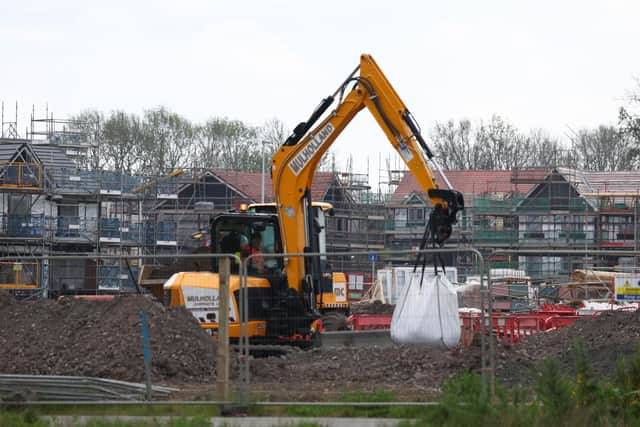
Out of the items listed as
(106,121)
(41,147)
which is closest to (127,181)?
(41,147)

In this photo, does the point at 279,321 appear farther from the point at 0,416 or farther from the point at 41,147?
the point at 41,147

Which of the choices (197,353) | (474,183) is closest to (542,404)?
(197,353)

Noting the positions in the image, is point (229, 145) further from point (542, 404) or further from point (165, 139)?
point (542, 404)

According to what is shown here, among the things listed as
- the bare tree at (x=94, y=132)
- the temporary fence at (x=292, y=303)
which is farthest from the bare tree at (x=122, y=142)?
the temporary fence at (x=292, y=303)

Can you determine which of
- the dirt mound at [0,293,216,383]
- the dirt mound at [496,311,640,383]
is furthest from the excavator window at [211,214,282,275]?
the dirt mound at [496,311,640,383]

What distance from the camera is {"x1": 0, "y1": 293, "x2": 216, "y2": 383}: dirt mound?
15289 millimetres

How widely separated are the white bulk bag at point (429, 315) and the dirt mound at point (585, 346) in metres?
0.77

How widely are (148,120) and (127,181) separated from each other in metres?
38.6

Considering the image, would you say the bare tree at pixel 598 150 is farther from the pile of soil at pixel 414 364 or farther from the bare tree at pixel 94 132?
the pile of soil at pixel 414 364

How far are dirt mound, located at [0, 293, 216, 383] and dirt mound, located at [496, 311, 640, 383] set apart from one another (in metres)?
4.22

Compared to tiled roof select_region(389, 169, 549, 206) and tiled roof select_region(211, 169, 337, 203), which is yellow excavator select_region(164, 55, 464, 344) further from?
tiled roof select_region(389, 169, 549, 206)

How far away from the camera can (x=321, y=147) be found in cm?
2067

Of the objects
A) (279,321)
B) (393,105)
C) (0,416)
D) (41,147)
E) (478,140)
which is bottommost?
(0,416)

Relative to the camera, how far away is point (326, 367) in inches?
596
